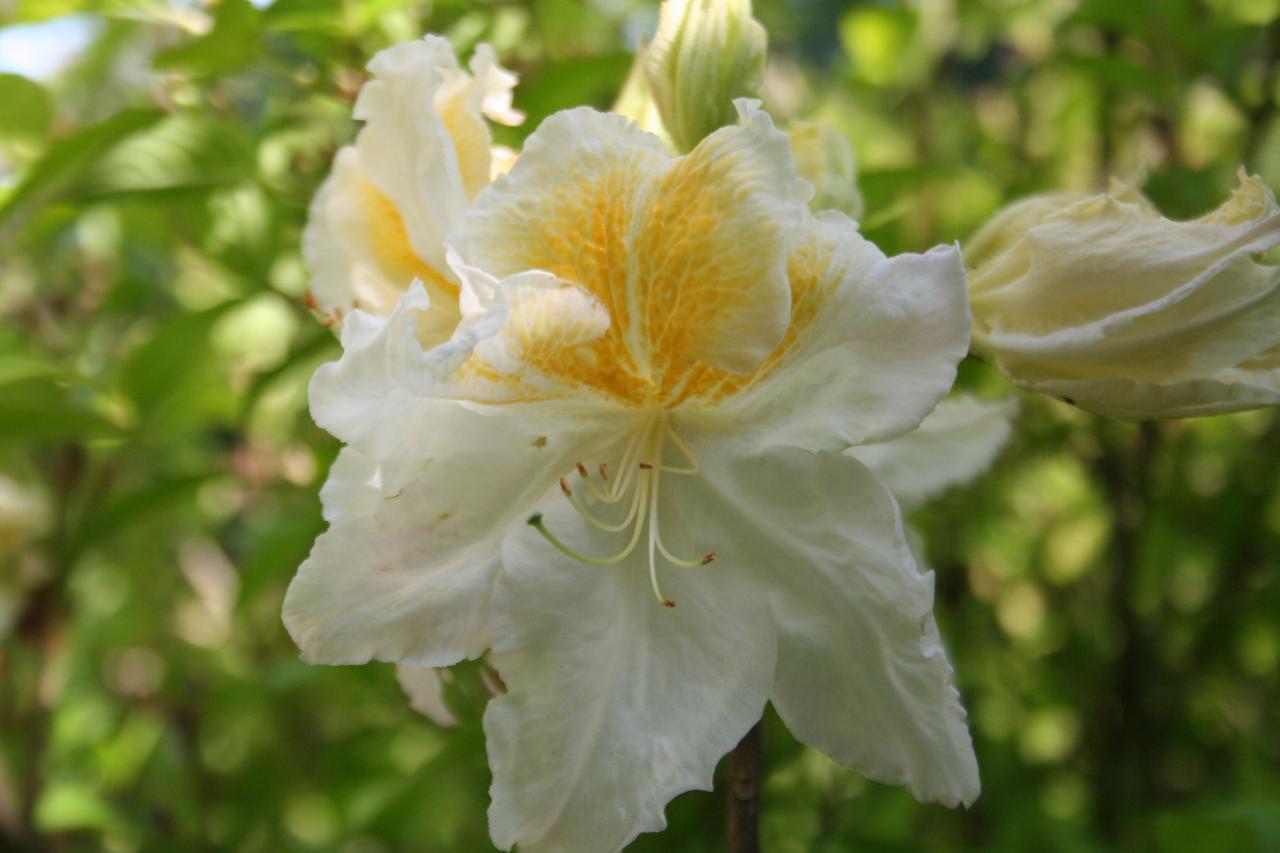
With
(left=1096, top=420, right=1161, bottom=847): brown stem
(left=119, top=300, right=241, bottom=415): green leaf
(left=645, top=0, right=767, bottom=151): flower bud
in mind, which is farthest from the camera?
(left=1096, top=420, right=1161, bottom=847): brown stem

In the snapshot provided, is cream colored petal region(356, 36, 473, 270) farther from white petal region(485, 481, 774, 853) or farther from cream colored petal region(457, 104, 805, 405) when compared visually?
white petal region(485, 481, 774, 853)

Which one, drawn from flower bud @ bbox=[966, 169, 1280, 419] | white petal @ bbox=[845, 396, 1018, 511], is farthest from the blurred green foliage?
flower bud @ bbox=[966, 169, 1280, 419]

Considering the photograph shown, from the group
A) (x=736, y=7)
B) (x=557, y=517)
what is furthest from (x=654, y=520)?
(x=736, y=7)

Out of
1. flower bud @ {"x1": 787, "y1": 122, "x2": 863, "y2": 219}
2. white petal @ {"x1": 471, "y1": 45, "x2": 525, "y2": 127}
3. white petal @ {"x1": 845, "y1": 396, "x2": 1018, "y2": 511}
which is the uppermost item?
white petal @ {"x1": 471, "y1": 45, "x2": 525, "y2": 127}

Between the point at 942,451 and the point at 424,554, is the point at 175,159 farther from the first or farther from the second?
the point at 942,451

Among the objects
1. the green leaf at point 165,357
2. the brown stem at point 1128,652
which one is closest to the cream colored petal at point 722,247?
the green leaf at point 165,357

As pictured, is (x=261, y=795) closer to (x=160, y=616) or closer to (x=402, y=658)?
(x=160, y=616)
